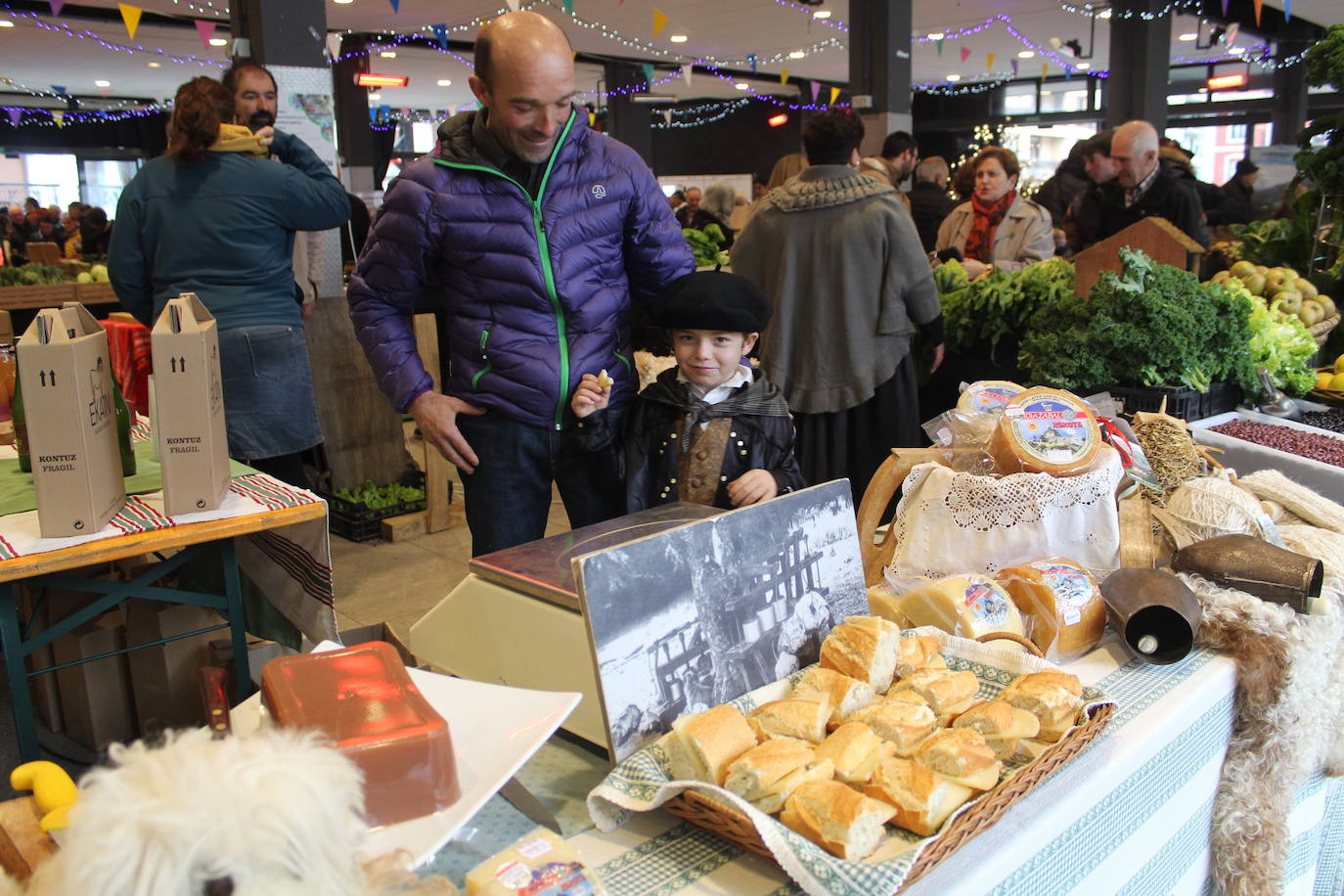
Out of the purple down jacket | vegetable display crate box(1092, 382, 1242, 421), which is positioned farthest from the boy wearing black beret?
vegetable display crate box(1092, 382, 1242, 421)

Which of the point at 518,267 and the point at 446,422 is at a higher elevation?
the point at 518,267

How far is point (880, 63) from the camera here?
8.43 metres

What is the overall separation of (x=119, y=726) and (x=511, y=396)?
4.32ft

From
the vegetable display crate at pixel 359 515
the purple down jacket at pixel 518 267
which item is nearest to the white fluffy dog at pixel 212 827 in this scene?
the purple down jacket at pixel 518 267

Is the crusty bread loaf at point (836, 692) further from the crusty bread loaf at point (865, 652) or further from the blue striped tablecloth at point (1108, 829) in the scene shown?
the blue striped tablecloth at point (1108, 829)

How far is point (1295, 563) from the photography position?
1.53m

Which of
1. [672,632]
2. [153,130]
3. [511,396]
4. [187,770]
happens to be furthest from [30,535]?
[153,130]

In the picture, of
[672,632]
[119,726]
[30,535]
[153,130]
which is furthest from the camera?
[153,130]

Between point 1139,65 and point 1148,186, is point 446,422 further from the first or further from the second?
point 1139,65

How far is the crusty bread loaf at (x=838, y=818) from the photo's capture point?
0.93m

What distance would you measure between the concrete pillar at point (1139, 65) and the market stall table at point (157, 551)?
10.6m

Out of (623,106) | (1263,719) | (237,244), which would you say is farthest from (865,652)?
(623,106)

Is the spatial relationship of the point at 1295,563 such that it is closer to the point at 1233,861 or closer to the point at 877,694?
the point at 1233,861

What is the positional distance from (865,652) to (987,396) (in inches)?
33.9
